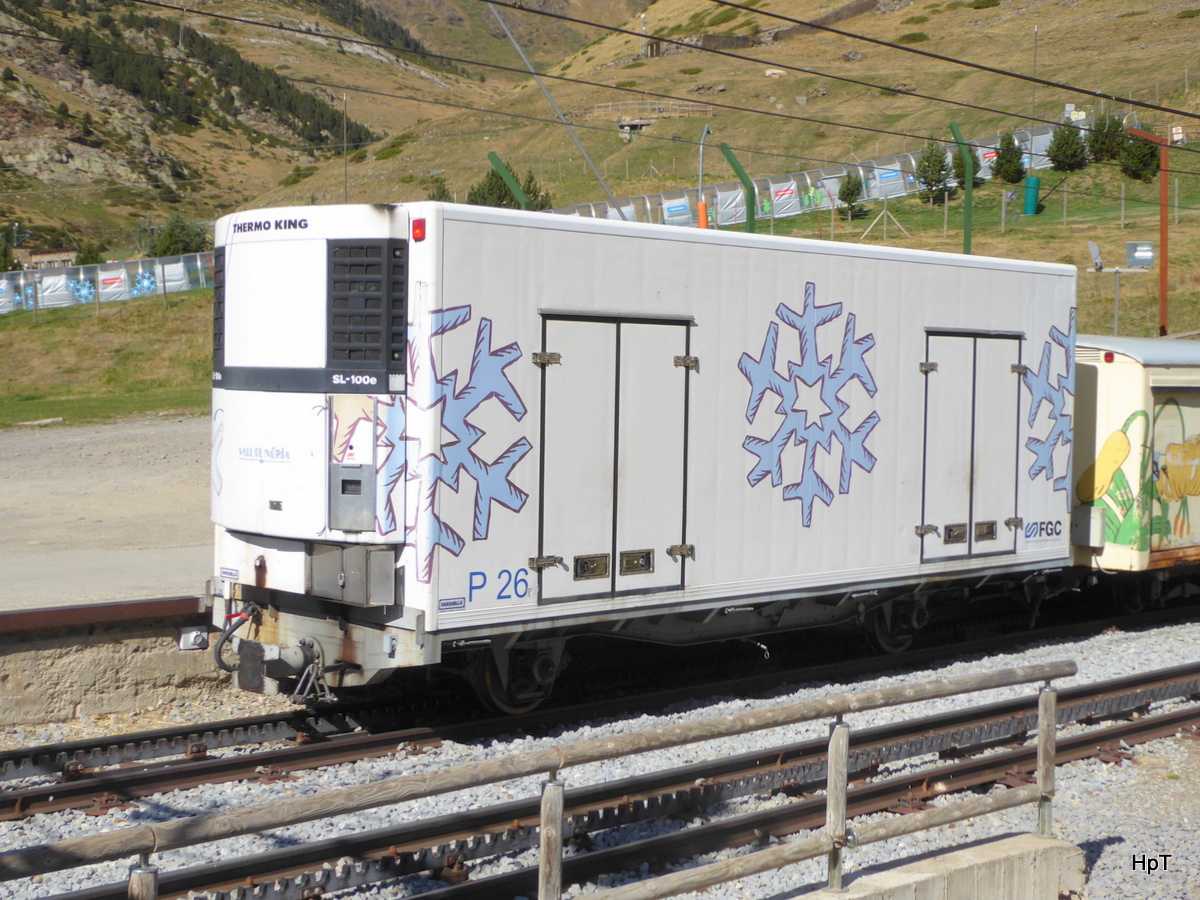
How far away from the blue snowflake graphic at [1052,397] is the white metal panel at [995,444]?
0.90 feet

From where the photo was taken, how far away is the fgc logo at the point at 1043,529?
457 inches

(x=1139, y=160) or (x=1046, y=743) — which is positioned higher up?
(x=1139, y=160)

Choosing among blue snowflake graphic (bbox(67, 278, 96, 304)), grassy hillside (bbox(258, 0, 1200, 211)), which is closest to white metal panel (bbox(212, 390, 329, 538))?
blue snowflake graphic (bbox(67, 278, 96, 304))

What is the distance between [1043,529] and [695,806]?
6.27 m

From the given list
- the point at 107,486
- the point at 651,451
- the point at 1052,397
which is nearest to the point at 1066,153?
the point at 107,486

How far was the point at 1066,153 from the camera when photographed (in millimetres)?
57719

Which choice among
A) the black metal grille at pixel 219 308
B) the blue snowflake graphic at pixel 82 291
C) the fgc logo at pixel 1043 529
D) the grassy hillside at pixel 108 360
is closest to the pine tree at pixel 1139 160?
the grassy hillside at pixel 108 360

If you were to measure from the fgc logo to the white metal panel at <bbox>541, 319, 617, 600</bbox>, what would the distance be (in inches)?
196

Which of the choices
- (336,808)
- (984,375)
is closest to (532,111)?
(984,375)

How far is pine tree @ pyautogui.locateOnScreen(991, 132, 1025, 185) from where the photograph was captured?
5666 centimetres

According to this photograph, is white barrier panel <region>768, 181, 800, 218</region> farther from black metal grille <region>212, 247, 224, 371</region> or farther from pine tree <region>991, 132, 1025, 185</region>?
black metal grille <region>212, 247, 224, 371</region>

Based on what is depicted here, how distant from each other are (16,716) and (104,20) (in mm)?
166947

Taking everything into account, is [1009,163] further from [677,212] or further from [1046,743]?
[1046,743]

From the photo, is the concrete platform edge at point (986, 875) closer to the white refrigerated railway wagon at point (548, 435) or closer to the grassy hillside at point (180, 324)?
the white refrigerated railway wagon at point (548, 435)
